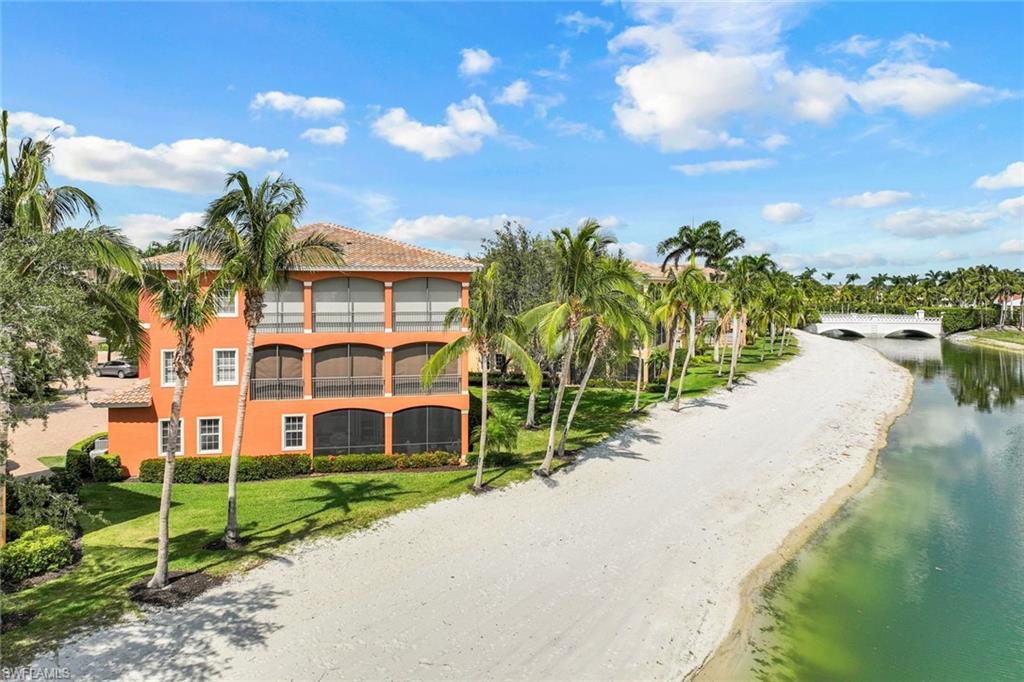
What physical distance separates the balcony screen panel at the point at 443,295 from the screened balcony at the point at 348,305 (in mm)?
2506

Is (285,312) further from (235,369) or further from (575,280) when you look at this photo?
(575,280)

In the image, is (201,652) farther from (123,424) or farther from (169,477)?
(123,424)

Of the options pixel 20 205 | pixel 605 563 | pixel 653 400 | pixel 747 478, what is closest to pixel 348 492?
pixel 605 563

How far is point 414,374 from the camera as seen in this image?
29281mm

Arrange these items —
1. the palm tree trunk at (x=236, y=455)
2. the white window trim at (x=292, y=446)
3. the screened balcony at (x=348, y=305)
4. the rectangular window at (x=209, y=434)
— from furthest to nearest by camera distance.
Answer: the screened balcony at (x=348, y=305), the white window trim at (x=292, y=446), the rectangular window at (x=209, y=434), the palm tree trunk at (x=236, y=455)

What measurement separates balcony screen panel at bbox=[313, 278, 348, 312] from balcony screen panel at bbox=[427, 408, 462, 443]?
6.76 m

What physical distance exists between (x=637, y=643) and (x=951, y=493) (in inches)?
853

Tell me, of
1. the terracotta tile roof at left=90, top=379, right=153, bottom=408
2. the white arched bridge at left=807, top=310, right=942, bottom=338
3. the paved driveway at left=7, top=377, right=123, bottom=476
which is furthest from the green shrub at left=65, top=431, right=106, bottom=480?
the white arched bridge at left=807, top=310, right=942, bottom=338

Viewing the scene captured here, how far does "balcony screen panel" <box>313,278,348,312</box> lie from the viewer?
27.9 meters

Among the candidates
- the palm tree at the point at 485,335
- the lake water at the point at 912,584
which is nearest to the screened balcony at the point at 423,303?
the palm tree at the point at 485,335

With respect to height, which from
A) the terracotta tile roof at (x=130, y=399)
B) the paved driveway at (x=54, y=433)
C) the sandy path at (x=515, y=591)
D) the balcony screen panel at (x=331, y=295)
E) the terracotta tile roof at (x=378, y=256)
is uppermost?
the terracotta tile roof at (x=378, y=256)

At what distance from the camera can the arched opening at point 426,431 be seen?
2888 centimetres

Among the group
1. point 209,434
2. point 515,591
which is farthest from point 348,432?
point 515,591

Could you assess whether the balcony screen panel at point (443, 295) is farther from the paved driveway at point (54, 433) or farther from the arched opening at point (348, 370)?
the paved driveway at point (54, 433)
